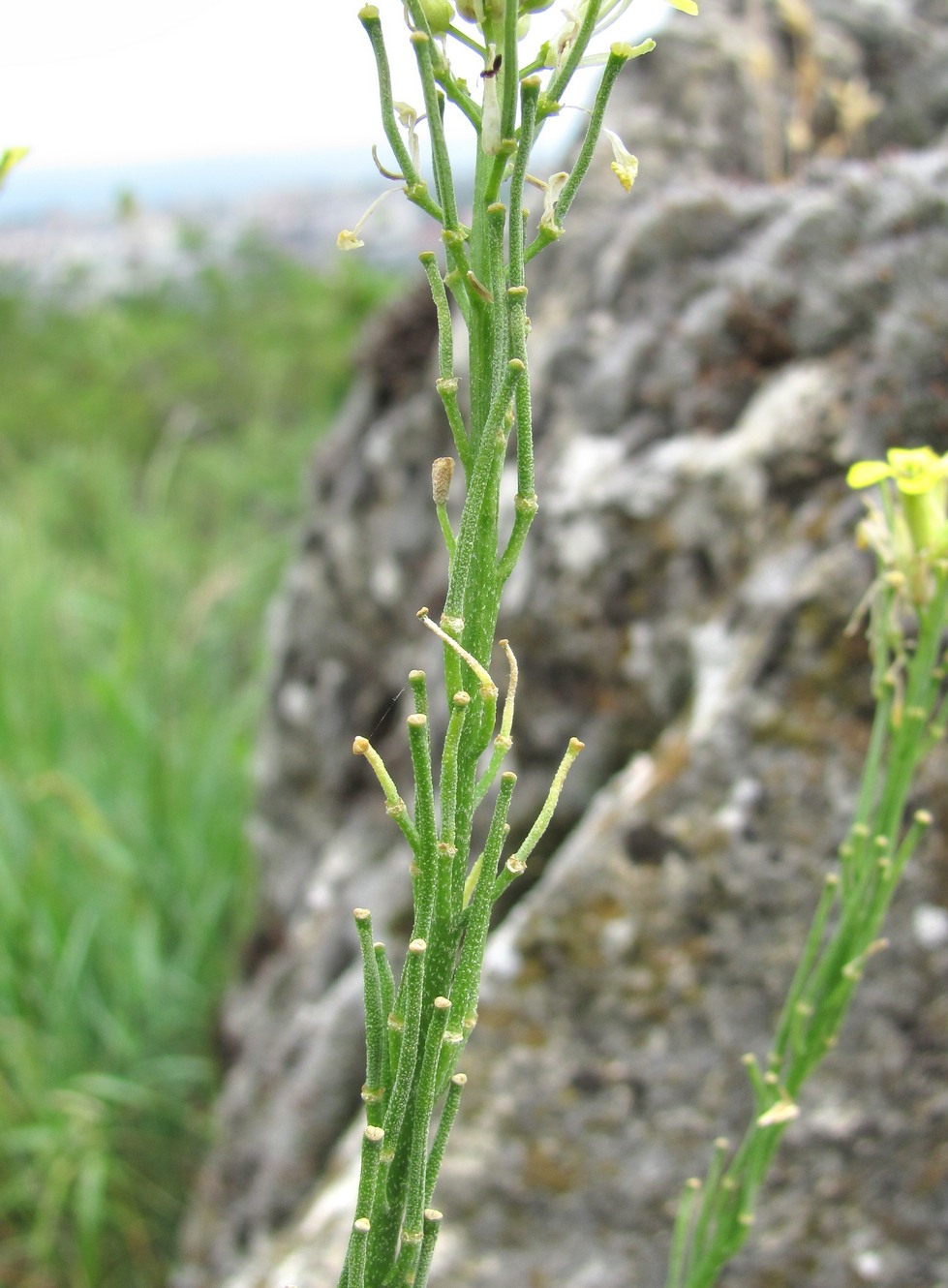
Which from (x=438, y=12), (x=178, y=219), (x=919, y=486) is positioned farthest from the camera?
(x=178, y=219)

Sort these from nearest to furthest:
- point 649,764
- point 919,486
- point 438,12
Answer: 1. point 438,12
2. point 919,486
3. point 649,764

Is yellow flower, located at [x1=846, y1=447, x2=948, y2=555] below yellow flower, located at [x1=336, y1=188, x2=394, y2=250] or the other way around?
below

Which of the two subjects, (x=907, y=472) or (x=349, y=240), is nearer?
(x=349, y=240)

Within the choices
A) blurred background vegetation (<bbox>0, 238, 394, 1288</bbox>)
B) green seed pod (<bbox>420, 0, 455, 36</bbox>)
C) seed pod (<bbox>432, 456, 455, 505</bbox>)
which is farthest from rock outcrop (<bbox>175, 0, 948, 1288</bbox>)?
green seed pod (<bbox>420, 0, 455, 36</bbox>)

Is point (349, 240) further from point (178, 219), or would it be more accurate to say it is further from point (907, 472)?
point (178, 219)

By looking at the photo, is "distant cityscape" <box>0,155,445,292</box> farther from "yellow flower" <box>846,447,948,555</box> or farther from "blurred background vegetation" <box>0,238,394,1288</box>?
"blurred background vegetation" <box>0,238,394,1288</box>

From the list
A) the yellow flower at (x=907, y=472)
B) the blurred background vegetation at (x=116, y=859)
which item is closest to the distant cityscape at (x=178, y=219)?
the yellow flower at (x=907, y=472)

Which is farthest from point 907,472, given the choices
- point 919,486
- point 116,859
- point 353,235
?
point 116,859
